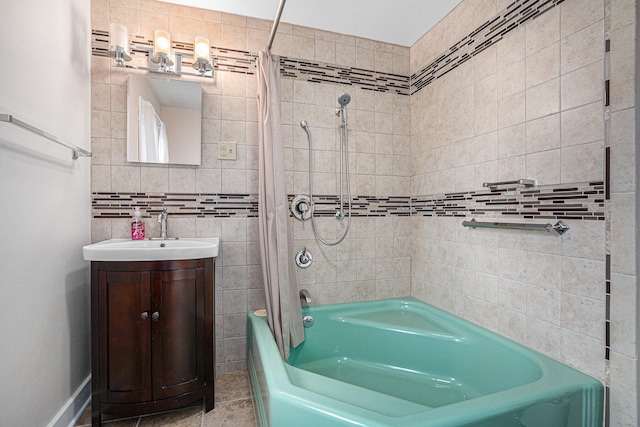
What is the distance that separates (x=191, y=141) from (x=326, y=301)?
4.50 ft

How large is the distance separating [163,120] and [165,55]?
1.21ft

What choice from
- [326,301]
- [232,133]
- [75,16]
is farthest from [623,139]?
[75,16]

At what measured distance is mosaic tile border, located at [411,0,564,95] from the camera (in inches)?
55.2

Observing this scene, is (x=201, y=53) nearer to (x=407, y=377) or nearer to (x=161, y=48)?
(x=161, y=48)

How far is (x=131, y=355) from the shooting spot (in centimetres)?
143

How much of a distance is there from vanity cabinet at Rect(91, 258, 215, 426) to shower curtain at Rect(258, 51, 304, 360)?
41 centimetres

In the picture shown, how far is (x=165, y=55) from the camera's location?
177 cm

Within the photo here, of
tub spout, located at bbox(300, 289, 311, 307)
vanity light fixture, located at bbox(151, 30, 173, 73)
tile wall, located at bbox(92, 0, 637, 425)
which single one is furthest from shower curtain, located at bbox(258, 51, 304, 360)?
vanity light fixture, located at bbox(151, 30, 173, 73)

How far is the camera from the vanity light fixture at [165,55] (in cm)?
170

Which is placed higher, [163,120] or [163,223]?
[163,120]

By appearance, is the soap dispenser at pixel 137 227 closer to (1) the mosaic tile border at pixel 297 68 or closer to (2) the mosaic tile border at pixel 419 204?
(2) the mosaic tile border at pixel 419 204

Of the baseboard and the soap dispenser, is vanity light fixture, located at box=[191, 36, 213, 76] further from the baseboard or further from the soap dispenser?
the baseboard

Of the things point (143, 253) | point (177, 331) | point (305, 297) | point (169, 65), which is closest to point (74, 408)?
point (177, 331)

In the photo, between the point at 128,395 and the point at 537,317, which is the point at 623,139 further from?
the point at 128,395
